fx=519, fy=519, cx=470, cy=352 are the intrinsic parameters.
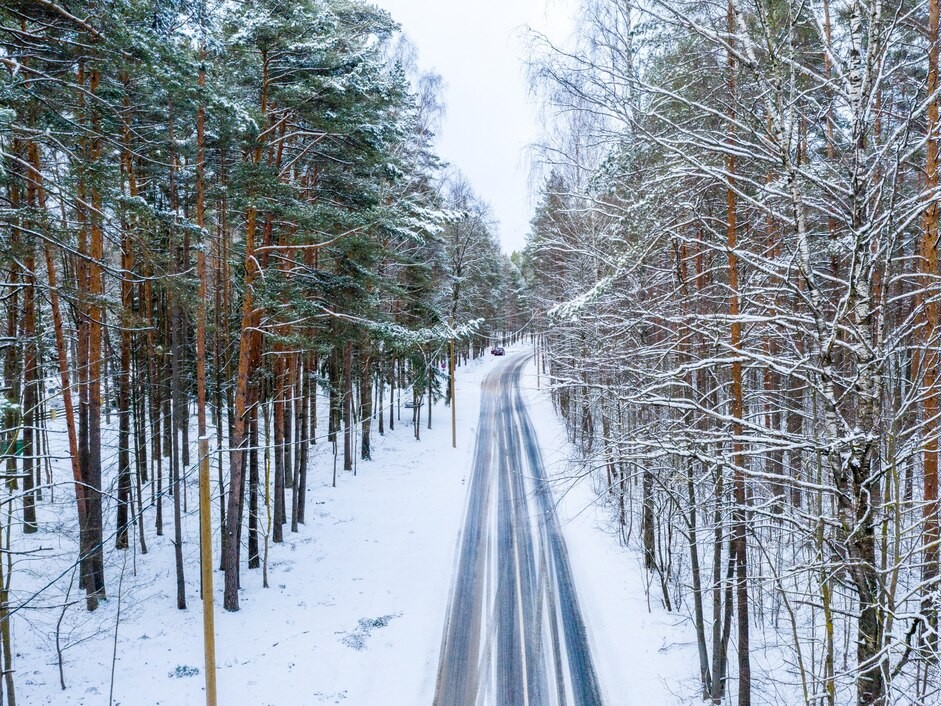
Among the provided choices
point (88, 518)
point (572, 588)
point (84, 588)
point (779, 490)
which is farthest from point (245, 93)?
point (779, 490)

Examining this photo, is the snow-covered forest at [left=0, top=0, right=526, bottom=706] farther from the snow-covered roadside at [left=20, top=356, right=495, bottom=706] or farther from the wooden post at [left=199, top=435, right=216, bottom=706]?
the wooden post at [left=199, top=435, right=216, bottom=706]

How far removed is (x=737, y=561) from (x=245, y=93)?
12.1 metres

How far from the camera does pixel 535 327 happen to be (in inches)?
774

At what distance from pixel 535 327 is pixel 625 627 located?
10897 mm

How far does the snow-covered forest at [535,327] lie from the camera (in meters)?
3.76

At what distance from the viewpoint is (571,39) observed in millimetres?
5051

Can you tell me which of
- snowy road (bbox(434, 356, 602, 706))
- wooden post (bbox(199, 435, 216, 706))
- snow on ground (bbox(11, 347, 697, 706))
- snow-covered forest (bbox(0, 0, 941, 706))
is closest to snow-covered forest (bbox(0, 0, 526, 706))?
snow-covered forest (bbox(0, 0, 941, 706))

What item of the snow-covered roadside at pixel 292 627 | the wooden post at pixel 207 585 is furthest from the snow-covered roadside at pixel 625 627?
the wooden post at pixel 207 585

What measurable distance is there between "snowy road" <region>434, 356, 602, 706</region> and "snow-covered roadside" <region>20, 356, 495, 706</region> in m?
0.48

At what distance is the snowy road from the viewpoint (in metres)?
9.47

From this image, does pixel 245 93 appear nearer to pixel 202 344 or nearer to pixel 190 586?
pixel 202 344

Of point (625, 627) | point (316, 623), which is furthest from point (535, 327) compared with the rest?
point (316, 623)

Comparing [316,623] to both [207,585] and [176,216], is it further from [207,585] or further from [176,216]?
[176,216]

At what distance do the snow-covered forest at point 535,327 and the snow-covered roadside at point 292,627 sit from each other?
0.27 feet
